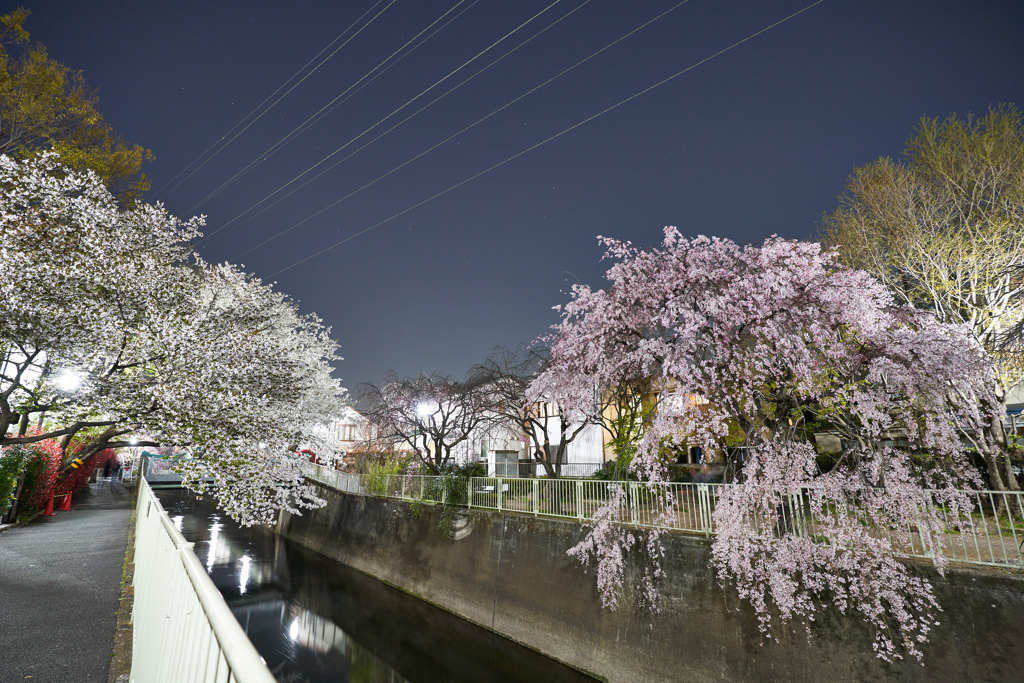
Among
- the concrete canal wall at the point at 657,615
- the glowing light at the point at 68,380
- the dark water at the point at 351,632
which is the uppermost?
the glowing light at the point at 68,380

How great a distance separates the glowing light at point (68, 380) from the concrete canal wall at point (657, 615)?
1096 centimetres

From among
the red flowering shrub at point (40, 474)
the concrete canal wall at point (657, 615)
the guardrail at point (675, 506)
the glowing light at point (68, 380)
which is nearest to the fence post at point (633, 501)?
the guardrail at point (675, 506)

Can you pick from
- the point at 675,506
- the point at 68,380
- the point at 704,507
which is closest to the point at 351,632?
the point at 68,380

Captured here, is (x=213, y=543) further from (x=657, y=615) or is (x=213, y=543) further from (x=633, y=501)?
(x=657, y=615)

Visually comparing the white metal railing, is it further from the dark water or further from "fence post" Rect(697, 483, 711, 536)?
the dark water

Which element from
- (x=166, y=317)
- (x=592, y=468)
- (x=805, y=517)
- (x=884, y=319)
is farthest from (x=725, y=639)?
(x=592, y=468)

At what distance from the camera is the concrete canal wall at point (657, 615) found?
6.78 m

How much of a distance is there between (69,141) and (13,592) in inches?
493

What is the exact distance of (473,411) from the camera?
23359 mm

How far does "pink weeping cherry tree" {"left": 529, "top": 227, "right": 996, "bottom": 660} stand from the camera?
25.2 ft

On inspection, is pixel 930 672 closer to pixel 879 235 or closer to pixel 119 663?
pixel 119 663

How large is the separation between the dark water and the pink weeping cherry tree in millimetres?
4225

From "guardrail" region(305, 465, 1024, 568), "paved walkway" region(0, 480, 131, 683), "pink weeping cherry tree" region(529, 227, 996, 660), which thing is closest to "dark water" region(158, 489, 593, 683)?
"guardrail" region(305, 465, 1024, 568)

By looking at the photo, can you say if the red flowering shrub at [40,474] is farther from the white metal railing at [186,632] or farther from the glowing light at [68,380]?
the white metal railing at [186,632]
